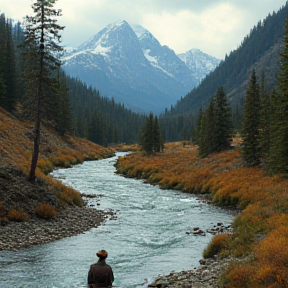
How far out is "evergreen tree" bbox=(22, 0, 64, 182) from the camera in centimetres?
2756

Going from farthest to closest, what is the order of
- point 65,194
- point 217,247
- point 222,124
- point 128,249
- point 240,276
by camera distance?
point 222,124, point 65,194, point 128,249, point 217,247, point 240,276

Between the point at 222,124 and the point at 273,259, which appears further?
the point at 222,124

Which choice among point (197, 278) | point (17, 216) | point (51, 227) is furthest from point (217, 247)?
point (17, 216)

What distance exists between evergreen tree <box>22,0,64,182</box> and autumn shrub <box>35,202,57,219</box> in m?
4.91

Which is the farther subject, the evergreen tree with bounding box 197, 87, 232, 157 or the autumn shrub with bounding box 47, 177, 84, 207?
the evergreen tree with bounding box 197, 87, 232, 157

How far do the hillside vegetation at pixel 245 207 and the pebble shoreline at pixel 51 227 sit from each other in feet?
29.5

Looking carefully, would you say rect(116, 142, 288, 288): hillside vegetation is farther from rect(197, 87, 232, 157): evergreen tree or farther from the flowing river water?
rect(197, 87, 232, 157): evergreen tree

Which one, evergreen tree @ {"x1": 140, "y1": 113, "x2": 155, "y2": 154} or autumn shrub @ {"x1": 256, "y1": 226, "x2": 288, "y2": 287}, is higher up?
evergreen tree @ {"x1": 140, "y1": 113, "x2": 155, "y2": 154}

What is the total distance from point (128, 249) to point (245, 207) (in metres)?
12.8

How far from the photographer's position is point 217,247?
A: 57.9 ft

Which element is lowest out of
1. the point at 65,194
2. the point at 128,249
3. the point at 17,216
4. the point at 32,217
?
the point at 128,249

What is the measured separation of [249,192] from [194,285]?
17.7 metres

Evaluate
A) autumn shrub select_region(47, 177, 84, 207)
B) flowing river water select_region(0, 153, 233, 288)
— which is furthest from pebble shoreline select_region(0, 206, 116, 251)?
autumn shrub select_region(47, 177, 84, 207)

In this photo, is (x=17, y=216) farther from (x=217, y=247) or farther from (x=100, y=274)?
(x=217, y=247)
